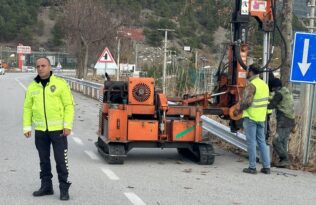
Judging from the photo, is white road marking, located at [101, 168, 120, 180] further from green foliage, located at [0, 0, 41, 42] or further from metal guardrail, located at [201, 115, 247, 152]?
green foliage, located at [0, 0, 41, 42]

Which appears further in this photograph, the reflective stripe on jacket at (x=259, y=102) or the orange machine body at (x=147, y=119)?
the orange machine body at (x=147, y=119)

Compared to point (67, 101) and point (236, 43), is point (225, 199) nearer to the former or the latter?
point (67, 101)

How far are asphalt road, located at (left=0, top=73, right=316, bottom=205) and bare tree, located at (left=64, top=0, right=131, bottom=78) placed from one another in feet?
103

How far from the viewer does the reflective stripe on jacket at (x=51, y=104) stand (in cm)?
763

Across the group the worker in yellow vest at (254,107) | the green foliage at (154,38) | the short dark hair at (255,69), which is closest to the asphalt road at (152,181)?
the worker in yellow vest at (254,107)

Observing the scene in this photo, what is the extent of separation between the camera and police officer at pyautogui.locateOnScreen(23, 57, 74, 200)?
7.63 metres

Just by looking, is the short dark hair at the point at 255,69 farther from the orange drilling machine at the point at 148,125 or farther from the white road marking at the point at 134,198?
the white road marking at the point at 134,198

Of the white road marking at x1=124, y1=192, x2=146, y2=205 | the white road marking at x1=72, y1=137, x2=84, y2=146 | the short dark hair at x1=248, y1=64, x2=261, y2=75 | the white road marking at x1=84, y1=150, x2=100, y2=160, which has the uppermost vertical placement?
the short dark hair at x1=248, y1=64, x2=261, y2=75

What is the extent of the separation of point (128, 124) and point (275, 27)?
346 cm

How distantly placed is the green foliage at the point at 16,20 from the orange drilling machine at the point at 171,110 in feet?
411

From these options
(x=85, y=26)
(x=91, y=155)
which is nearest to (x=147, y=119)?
(x=91, y=155)

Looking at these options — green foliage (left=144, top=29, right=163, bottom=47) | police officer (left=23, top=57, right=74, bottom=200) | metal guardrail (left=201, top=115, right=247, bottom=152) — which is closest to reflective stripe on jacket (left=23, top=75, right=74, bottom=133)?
police officer (left=23, top=57, right=74, bottom=200)

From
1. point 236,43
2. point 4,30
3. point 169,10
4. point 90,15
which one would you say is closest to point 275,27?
point 236,43

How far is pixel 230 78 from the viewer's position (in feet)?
39.6
